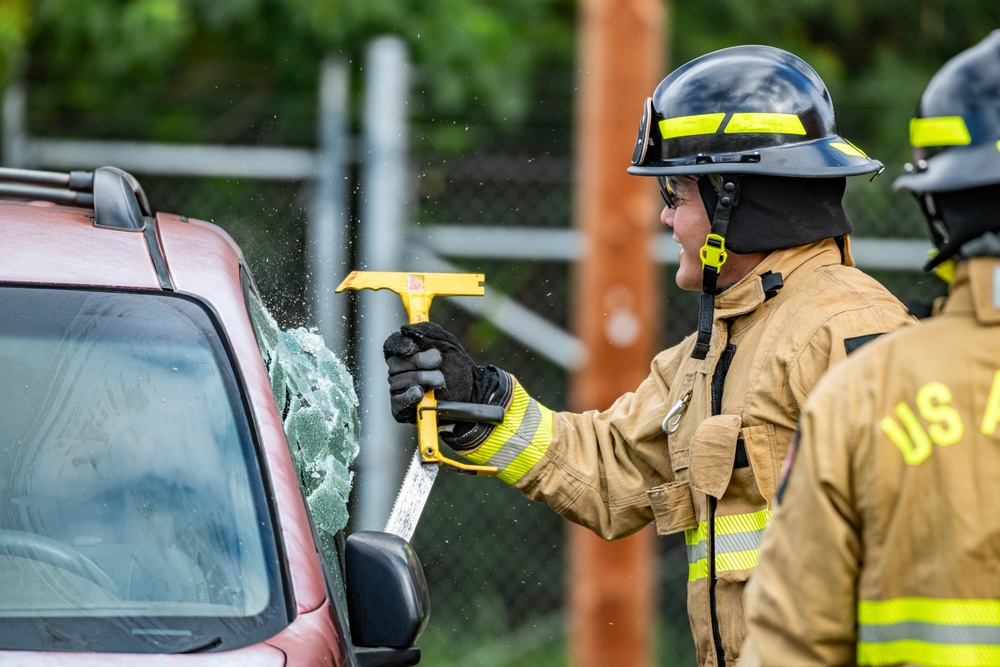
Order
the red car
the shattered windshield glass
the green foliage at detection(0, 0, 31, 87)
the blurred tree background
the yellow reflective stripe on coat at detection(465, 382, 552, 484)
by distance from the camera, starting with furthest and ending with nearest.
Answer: the green foliage at detection(0, 0, 31, 87) → the blurred tree background → the yellow reflective stripe on coat at detection(465, 382, 552, 484) → the shattered windshield glass → the red car

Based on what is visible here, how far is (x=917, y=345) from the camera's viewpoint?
6.18ft

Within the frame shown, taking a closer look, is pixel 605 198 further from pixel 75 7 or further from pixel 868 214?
pixel 75 7

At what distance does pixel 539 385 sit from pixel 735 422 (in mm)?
3691

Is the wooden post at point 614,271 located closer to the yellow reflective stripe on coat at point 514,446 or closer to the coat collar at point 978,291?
the yellow reflective stripe on coat at point 514,446

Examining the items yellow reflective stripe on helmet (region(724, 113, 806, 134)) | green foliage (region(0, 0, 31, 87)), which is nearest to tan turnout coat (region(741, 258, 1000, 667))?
yellow reflective stripe on helmet (region(724, 113, 806, 134))

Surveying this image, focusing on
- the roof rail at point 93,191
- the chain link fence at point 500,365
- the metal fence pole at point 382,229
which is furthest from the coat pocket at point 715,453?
the chain link fence at point 500,365

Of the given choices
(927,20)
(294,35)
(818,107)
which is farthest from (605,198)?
(927,20)

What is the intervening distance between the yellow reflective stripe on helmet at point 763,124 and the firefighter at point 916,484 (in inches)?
34.8

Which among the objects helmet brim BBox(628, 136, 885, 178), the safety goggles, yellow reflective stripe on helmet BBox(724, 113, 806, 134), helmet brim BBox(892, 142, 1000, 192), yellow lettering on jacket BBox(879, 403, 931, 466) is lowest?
yellow lettering on jacket BBox(879, 403, 931, 466)

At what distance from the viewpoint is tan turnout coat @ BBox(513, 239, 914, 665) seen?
2635 mm

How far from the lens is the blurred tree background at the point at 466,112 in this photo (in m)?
6.28

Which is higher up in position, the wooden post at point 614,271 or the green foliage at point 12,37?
the green foliage at point 12,37

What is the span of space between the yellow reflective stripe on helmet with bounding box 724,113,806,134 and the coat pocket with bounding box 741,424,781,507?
2.17 feet

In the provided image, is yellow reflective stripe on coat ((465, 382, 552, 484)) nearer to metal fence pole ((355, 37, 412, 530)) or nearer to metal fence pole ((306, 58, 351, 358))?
metal fence pole ((355, 37, 412, 530))
